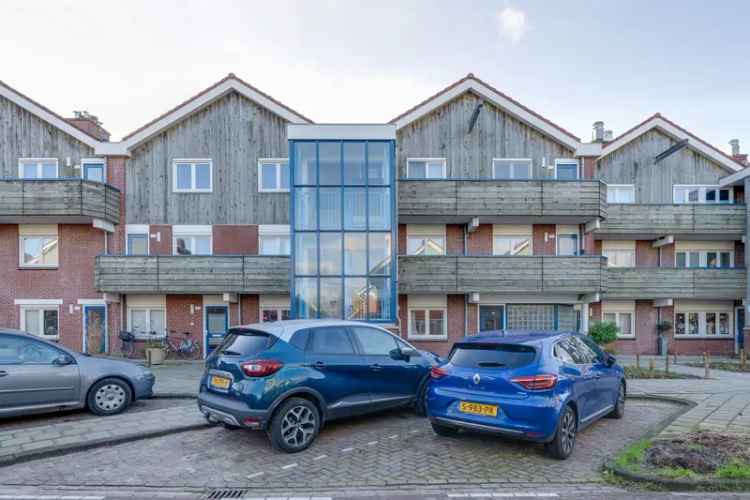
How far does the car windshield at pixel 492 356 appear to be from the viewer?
5.79 metres

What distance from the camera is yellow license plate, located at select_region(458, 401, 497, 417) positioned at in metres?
5.61

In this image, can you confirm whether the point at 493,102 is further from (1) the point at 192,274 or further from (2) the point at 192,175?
(1) the point at 192,274

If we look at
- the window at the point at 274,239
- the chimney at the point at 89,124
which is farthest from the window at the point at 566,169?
the chimney at the point at 89,124

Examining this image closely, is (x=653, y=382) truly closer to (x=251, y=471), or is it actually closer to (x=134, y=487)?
(x=251, y=471)

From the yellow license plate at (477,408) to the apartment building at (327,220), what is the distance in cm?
800

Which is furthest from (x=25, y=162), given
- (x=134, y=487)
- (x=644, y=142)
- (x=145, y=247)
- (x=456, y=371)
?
(x=644, y=142)

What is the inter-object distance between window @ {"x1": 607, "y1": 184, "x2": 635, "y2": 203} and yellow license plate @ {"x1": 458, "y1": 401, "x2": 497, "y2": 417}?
1604 centimetres

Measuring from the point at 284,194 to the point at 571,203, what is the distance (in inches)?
Result: 417

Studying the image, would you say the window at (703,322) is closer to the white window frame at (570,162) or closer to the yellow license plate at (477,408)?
the white window frame at (570,162)

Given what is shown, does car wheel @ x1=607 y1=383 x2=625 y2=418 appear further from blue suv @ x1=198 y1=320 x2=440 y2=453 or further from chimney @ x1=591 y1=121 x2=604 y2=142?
chimney @ x1=591 y1=121 x2=604 y2=142

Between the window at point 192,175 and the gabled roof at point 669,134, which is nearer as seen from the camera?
the window at point 192,175

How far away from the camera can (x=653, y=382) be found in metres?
11.1

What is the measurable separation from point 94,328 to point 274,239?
7349mm

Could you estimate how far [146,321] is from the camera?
16.4m
